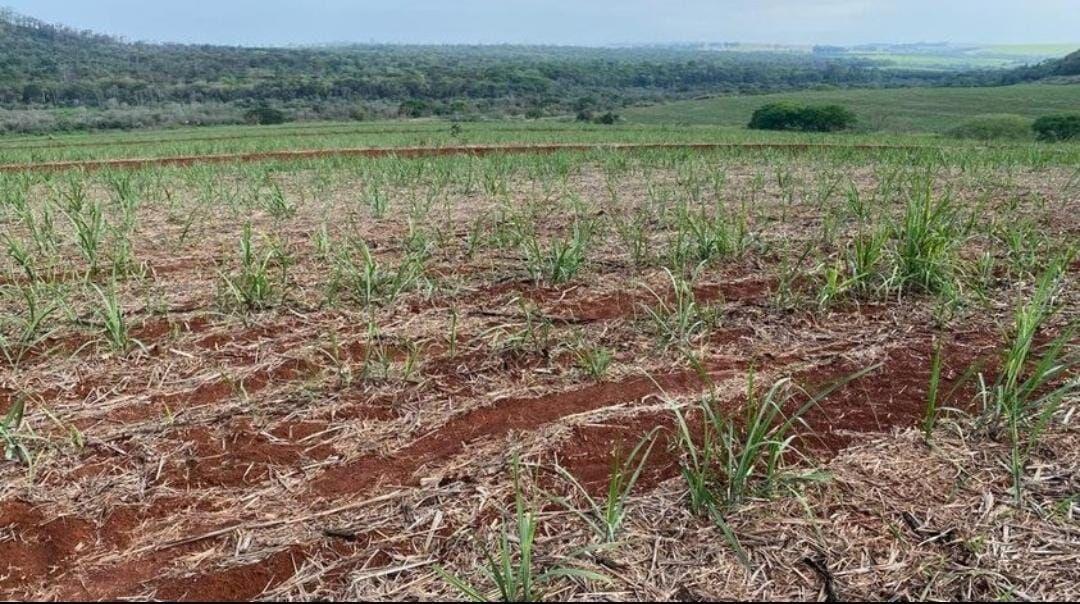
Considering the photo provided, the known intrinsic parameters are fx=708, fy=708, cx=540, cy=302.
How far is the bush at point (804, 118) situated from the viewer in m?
52.4

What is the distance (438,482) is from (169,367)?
5.35 ft

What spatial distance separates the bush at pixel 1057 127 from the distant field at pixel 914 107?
6610 millimetres

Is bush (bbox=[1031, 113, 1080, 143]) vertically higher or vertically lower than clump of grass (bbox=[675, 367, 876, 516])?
higher

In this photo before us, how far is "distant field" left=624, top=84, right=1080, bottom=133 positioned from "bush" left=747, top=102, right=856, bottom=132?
189 centimetres

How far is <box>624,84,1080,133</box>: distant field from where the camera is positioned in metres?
54.8

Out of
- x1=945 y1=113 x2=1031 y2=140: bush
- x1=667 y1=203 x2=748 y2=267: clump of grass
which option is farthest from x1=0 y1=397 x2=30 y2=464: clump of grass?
x1=945 y1=113 x2=1031 y2=140: bush

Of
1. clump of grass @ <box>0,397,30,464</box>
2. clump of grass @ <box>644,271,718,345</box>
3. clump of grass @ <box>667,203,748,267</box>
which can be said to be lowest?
clump of grass @ <box>0,397,30,464</box>

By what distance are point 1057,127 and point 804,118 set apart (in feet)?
54.1

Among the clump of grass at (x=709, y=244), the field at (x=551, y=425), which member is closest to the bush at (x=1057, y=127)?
the field at (x=551, y=425)

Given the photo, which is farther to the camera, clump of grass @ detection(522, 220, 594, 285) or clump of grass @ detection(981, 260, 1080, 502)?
clump of grass @ detection(522, 220, 594, 285)

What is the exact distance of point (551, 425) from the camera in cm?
261

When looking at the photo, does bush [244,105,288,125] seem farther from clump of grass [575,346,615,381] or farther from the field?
clump of grass [575,346,615,381]

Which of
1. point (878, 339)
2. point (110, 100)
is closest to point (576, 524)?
point (878, 339)

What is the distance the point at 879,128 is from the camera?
51469mm
